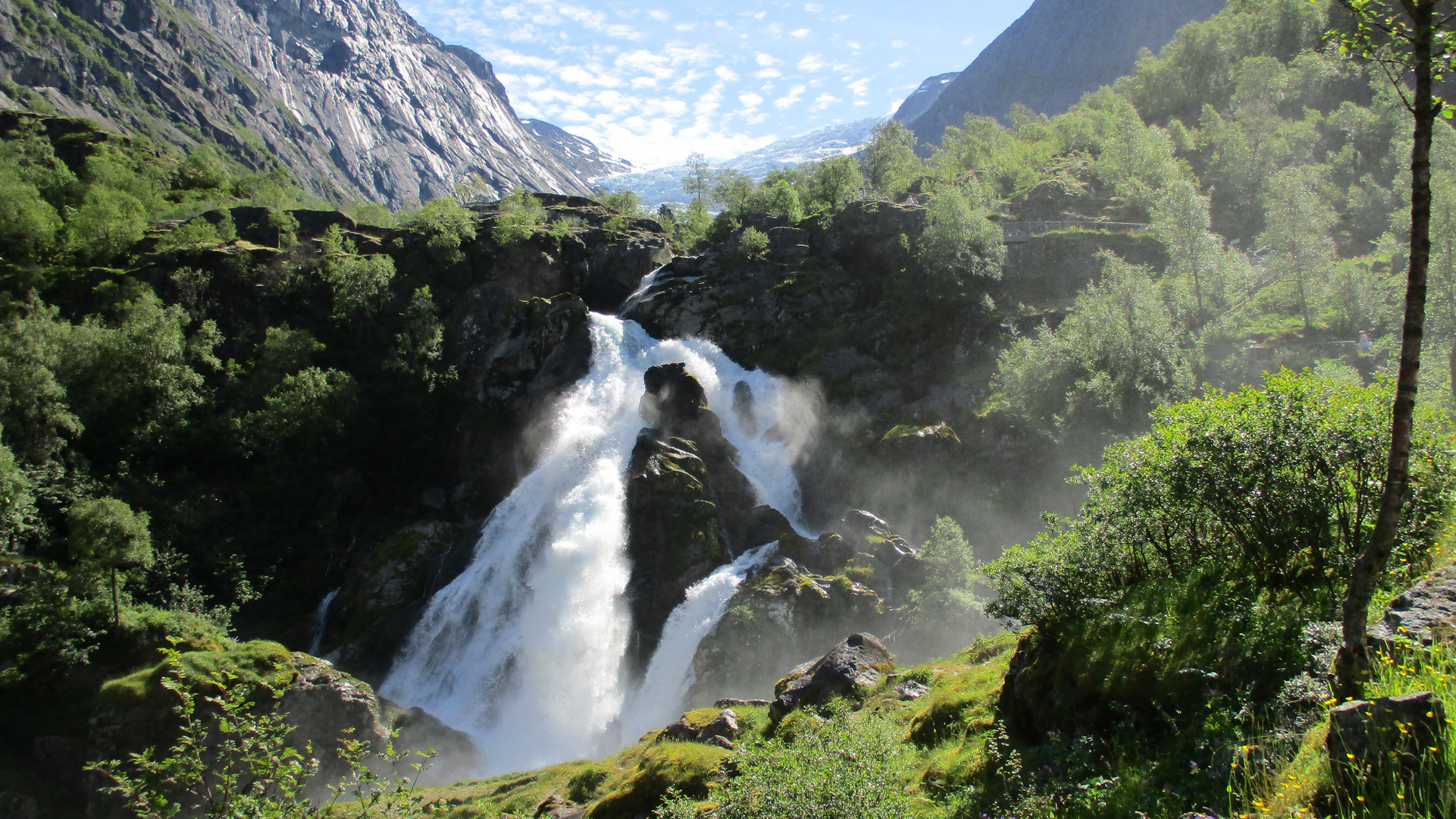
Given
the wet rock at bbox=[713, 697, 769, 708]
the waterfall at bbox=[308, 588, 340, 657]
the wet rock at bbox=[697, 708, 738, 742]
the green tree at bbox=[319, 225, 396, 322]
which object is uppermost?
the green tree at bbox=[319, 225, 396, 322]

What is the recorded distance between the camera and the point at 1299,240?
46.8m

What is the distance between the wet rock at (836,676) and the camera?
2267 centimetres

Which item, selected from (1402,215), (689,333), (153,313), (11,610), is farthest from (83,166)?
(1402,215)

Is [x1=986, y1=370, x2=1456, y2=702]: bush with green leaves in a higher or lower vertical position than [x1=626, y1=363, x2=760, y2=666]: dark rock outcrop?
higher

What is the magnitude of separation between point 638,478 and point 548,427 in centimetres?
1173

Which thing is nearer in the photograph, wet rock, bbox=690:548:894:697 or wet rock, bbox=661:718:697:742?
wet rock, bbox=661:718:697:742

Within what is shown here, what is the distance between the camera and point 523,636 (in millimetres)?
37844

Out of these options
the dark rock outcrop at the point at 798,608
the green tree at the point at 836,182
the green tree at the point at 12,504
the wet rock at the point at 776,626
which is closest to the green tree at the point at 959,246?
the green tree at the point at 836,182

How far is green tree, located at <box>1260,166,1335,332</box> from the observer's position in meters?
45.8

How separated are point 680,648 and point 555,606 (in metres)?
8.20

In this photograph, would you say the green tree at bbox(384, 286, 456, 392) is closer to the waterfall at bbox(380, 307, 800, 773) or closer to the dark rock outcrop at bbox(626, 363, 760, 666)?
the waterfall at bbox(380, 307, 800, 773)

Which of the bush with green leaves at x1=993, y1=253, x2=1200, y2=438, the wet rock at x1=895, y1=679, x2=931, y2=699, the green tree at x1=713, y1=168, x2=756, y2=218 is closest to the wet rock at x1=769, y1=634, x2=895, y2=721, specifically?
the wet rock at x1=895, y1=679, x2=931, y2=699

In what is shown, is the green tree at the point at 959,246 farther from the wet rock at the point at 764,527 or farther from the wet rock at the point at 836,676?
the wet rock at the point at 836,676

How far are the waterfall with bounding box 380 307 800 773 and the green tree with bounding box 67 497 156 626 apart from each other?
45.6 feet
